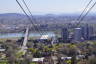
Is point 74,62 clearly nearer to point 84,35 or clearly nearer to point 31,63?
point 31,63

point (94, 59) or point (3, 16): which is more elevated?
point (3, 16)

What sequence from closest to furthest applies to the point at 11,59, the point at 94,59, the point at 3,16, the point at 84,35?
the point at 94,59 → the point at 11,59 → the point at 84,35 → the point at 3,16

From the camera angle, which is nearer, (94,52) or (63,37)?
(94,52)

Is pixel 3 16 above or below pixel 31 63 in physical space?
above

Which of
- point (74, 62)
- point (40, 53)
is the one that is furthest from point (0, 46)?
point (74, 62)

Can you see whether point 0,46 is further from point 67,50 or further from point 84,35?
point 84,35

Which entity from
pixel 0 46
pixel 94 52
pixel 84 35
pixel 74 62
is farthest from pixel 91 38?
pixel 74 62

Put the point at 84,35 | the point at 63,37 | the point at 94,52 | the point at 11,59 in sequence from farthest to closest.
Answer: the point at 84,35 < the point at 63,37 < the point at 94,52 < the point at 11,59

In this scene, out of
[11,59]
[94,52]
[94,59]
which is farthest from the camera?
[94,52]

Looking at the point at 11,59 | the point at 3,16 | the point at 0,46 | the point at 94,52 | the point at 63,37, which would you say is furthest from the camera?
the point at 3,16
